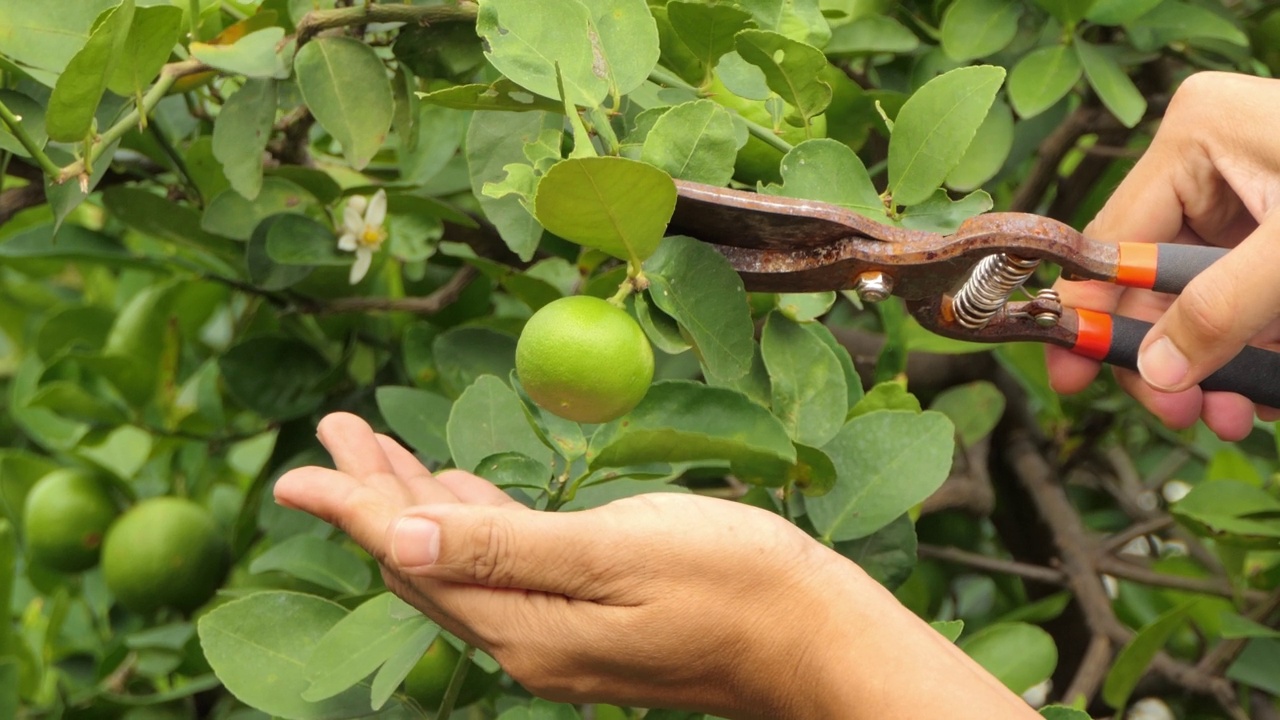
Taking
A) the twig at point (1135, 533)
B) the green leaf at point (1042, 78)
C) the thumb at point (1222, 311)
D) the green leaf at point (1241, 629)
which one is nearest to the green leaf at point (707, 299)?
the thumb at point (1222, 311)

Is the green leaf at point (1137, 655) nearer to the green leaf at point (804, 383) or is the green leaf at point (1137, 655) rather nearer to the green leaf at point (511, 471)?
the green leaf at point (804, 383)

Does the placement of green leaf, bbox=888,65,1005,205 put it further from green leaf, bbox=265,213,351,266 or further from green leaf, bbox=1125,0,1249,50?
green leaf, bbox=265,213,351,266

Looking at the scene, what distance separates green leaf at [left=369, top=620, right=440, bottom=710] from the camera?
75cm

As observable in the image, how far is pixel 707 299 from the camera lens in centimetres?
76

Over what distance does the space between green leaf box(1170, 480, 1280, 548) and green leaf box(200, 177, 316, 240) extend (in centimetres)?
88

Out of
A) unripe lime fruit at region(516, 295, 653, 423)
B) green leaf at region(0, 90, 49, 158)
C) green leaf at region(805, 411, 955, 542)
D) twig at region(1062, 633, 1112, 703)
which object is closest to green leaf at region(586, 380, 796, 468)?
unripe lime fruit at region(516, 295, 653, 423)

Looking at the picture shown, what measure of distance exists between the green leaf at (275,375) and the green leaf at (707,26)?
551 millimetres

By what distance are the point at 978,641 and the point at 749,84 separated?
1.81 ft

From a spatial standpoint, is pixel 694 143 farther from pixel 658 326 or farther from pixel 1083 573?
pixel 1083 573

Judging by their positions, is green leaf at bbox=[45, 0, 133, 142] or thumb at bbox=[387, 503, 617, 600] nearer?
thumb at bbox=[387, 503, 617, 600]

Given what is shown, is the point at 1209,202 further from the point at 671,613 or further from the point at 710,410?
the point at 671,613

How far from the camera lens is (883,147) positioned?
50.7 inches

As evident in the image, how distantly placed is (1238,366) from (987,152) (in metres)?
0.28

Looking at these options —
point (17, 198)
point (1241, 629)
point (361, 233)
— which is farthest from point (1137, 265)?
point (17, 198)
